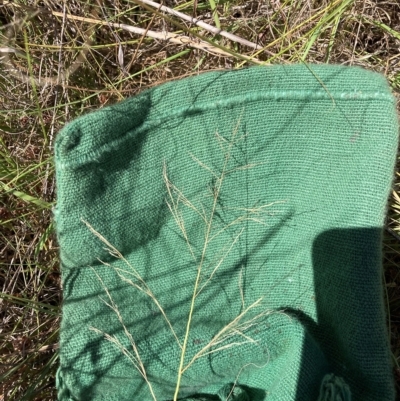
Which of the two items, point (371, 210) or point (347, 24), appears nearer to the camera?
point (371, 210)

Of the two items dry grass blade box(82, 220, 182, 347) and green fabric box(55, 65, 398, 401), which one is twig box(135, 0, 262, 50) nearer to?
green fabric box(55, 65, 398, 401)

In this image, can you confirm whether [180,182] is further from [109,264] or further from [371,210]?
[371,210]

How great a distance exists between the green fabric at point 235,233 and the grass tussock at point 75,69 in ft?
0.75

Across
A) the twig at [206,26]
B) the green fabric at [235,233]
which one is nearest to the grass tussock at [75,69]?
the twig at [206,26]

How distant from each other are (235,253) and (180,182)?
190mm

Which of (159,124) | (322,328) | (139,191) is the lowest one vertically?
(322,328)

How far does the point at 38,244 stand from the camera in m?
1.25

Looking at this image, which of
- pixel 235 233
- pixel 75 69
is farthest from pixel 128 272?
pixel 75 69

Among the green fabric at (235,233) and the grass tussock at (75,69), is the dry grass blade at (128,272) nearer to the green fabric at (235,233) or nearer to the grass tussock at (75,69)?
the green fabric at (235,233)

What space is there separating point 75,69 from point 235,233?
1.77 feet

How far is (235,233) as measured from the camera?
111cm

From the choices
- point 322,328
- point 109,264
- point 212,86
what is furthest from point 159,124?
point 322,328

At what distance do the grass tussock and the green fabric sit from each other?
229mm

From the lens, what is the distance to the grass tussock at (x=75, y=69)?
123cm
